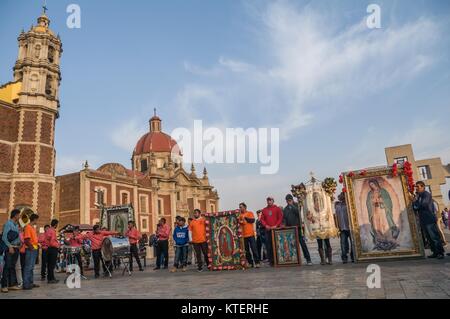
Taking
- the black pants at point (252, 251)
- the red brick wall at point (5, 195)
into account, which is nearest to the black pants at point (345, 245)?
the black pants at point (252, 251)

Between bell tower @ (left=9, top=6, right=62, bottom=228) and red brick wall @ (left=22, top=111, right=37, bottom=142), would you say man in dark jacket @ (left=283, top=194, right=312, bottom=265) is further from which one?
red brick wall @ (left=22, top=111, right=37, bottom=142)

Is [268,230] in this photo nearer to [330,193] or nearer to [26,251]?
[330,193]

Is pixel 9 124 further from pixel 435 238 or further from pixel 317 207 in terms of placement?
pixel 435 238

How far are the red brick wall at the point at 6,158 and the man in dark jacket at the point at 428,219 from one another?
30.4m

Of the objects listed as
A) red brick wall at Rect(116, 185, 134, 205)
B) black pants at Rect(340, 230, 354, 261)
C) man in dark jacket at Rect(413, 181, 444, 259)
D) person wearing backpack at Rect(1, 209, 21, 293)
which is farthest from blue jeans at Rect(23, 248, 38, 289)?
red brick wall at Rect(116, 185, 134, 205)

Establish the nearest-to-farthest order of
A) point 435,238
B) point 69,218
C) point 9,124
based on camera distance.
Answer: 1. point 435,238
2. point 9,124
3. point 69,218

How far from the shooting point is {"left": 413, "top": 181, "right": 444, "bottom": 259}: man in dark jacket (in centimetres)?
850

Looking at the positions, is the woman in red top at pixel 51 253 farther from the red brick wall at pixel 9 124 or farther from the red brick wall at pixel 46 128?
the red brick wall at pixel 9 124

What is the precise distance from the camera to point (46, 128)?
30312 mm

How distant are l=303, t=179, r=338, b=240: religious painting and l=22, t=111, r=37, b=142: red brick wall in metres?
27.5

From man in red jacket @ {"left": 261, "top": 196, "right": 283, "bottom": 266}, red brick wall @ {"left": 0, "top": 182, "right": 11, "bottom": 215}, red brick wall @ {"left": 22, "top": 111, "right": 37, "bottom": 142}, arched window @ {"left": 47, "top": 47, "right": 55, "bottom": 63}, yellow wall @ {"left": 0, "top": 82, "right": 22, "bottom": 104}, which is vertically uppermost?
arched window @ {"left": 47, "top": 47, "right": 55, "bottom": 63}

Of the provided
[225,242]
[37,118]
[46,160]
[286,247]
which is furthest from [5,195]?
[286,247]

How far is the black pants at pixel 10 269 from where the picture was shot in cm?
797

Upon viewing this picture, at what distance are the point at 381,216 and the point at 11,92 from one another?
34609 mm
